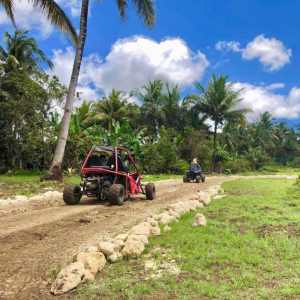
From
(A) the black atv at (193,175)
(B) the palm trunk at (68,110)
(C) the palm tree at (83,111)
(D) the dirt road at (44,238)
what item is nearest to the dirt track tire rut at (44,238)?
(D) the dirt road at (44,238)

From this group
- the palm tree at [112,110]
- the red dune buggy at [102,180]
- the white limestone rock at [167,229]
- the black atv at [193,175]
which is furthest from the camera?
the palm tree at [112,110]

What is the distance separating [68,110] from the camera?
12156 mm

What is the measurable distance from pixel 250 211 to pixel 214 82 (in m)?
26.4

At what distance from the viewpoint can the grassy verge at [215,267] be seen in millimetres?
2566

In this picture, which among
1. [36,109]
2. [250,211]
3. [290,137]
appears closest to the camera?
[250,211]

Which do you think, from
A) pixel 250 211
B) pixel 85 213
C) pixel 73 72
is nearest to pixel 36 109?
pixel 73 72

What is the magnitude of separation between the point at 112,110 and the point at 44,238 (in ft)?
92.7

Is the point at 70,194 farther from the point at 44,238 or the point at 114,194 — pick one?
the point at 44,238

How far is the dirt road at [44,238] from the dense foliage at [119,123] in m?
12.6

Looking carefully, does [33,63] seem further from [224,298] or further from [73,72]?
[224,298]

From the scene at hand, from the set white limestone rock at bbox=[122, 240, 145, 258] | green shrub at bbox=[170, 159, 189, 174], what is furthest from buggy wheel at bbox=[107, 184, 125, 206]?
green shrub at bbox=[170, 159, 189, 174]

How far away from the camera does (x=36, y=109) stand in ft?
62.3

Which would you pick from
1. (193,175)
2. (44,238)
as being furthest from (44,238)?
(193,175)

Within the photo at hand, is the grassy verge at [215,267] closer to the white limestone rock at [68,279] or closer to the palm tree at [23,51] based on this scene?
the white limestone rock at [68,279]
